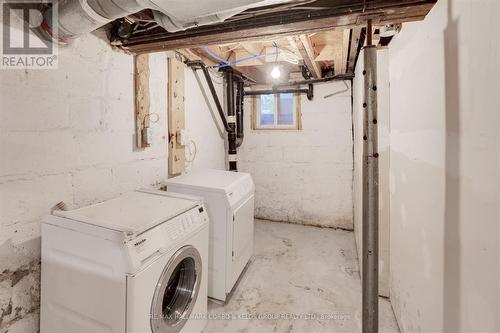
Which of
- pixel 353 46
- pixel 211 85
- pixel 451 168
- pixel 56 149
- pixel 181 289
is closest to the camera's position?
pixel 451 168

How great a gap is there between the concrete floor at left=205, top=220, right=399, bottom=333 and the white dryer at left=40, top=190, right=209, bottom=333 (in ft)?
1.88

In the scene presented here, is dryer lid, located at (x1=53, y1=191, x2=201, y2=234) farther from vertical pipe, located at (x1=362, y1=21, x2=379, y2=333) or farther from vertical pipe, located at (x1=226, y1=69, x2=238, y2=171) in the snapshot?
vertical pipe, located at (x1=226, y1=69, x2=238, y2=171)

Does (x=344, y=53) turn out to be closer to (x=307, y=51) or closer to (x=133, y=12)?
(x=307, y=51)

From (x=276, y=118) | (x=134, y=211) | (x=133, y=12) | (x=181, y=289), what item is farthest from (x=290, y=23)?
(x=276, y=118)

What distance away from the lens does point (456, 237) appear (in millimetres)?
955

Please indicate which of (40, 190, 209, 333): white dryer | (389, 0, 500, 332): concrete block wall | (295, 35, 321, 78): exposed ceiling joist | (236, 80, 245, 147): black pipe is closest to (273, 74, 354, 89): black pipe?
(295, 35, 321, 78): exposed ceiling joist

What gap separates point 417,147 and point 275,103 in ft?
8.82

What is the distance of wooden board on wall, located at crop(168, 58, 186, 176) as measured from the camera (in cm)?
235

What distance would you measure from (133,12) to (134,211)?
1.02 m

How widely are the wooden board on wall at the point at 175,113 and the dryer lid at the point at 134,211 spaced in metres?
0.61

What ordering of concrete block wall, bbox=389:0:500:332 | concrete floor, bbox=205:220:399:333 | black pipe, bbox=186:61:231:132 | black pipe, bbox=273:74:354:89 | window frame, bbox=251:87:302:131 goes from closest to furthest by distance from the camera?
1. concrete block wall, bbox=389:0:500:332
2. concrete floor, bbox=205:220:399:333
3. black pipe, bbox=186:61:231:132
4. black pipe, bbox=273:74:354:89
5. window frame, bbox=251:87:302:131

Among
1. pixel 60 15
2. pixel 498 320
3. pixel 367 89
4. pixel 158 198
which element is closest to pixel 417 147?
pixel 367 89

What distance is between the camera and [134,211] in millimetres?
1439

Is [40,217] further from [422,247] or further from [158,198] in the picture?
[422,247]
